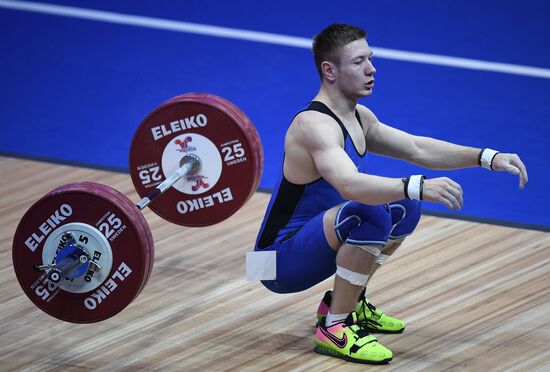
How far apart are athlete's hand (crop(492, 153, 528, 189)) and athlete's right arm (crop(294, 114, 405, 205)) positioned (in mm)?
491

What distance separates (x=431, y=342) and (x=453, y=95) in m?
2.85

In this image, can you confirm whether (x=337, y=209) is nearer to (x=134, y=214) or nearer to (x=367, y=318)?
(x=367, y=318)

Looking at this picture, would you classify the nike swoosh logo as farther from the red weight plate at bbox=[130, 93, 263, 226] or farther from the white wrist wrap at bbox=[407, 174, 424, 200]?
the red weight plate at bbox=[130, 93, 263, 226]

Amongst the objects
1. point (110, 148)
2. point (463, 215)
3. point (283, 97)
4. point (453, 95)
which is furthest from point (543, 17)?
point (110, 148)

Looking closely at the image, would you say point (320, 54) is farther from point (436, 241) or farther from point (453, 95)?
point (453, 95)

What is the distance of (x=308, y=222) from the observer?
4.48 metres

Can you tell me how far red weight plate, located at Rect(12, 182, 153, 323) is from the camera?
171 inches

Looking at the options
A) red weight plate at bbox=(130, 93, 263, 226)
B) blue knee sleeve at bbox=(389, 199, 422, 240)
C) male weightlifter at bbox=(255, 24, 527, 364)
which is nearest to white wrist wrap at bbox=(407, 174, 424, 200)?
male weightlifter at bbox=(255, 24, 527, 364)

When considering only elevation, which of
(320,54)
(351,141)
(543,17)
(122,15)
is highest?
(122,15)

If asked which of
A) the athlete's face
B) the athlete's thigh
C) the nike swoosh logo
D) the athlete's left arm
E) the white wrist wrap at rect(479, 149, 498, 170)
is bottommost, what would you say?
the nike swoosh logo

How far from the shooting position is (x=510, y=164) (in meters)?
4.36

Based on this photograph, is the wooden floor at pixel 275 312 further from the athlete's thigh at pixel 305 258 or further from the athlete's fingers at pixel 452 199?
the athlete's fingers at pixel 452 199

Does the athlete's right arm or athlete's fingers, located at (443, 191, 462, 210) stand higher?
the athlete's right arm

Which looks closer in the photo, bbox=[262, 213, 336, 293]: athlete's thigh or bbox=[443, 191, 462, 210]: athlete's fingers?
bbox=[443, 191, 462, 210]: athlete's fingers
